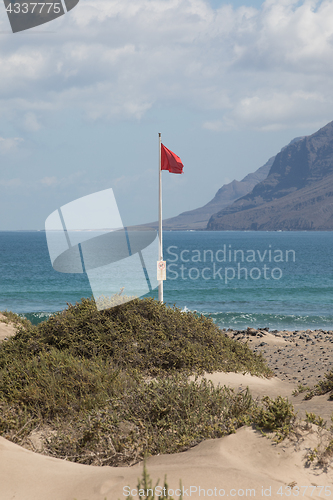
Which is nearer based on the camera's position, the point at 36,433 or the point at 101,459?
the point at 101,459

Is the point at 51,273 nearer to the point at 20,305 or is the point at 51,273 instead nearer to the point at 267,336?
the point at 20,305

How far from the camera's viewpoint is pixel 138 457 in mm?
4648

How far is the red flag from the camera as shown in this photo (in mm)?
14688

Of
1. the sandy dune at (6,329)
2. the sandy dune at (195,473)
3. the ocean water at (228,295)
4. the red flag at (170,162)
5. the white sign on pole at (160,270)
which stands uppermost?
the red flag at (170,162)

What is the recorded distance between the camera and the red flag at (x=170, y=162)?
578 inches

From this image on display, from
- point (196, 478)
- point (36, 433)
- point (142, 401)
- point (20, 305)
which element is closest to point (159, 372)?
point (142, 401)

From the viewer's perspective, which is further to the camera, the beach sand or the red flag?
the red flag

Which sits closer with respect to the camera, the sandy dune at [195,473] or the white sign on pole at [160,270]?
the sandy dune at [195,473]

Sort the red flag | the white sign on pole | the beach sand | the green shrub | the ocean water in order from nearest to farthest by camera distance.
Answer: the beach sand < the green shrub < the white sign on pole < the red flag < the ocean water

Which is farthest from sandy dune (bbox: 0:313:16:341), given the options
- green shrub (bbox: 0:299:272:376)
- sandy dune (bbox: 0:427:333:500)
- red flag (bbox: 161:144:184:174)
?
sandy dune (bbox: 0:427:333:500)

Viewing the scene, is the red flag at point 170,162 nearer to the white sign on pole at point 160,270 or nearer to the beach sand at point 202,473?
the white sign on pole at point 160,270

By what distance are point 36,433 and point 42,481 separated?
60.0 inches

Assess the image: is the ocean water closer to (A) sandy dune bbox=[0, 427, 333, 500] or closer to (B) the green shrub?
(B) the green shrub

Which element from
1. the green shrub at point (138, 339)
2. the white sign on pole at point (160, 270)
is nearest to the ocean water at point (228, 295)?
the white sign on pole at point (160, 270)
